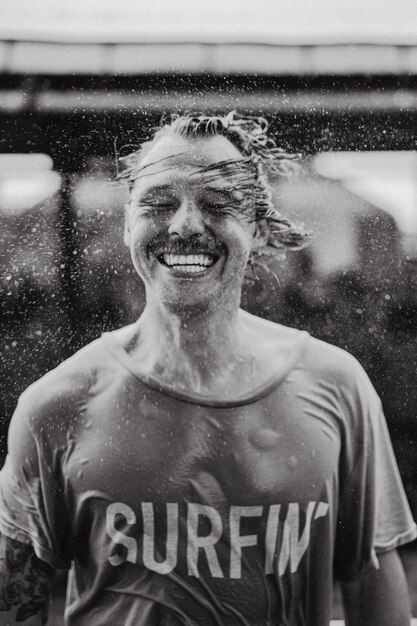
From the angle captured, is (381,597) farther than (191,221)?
Yes

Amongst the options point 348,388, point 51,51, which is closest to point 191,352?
point 348,388

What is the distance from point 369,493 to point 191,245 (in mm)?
646

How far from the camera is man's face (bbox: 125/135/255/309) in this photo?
1.43m

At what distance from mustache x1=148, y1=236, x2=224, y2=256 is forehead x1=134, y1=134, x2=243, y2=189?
12 centimetres

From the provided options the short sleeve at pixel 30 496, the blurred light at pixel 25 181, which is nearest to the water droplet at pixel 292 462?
the short sleeve at pixel 30 496

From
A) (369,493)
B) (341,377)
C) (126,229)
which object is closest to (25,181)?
(126,229)

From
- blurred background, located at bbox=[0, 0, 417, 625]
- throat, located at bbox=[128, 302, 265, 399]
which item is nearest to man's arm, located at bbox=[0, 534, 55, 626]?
blurred background, located at bbox=[0, 0, 417, 625]

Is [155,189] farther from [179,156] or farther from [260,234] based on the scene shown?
[260,234]

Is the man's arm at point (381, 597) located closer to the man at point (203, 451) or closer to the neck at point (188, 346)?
the man at point (203, 451)

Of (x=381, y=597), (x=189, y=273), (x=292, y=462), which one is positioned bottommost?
(x=381, y=597)

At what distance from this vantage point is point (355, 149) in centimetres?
148

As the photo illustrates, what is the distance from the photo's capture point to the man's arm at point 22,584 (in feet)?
4.93

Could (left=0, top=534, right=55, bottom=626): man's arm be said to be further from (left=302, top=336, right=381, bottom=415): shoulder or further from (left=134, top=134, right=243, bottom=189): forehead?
(left=134, top=134, right=243, bottom=189): forehead

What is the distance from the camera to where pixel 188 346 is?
1.48m
